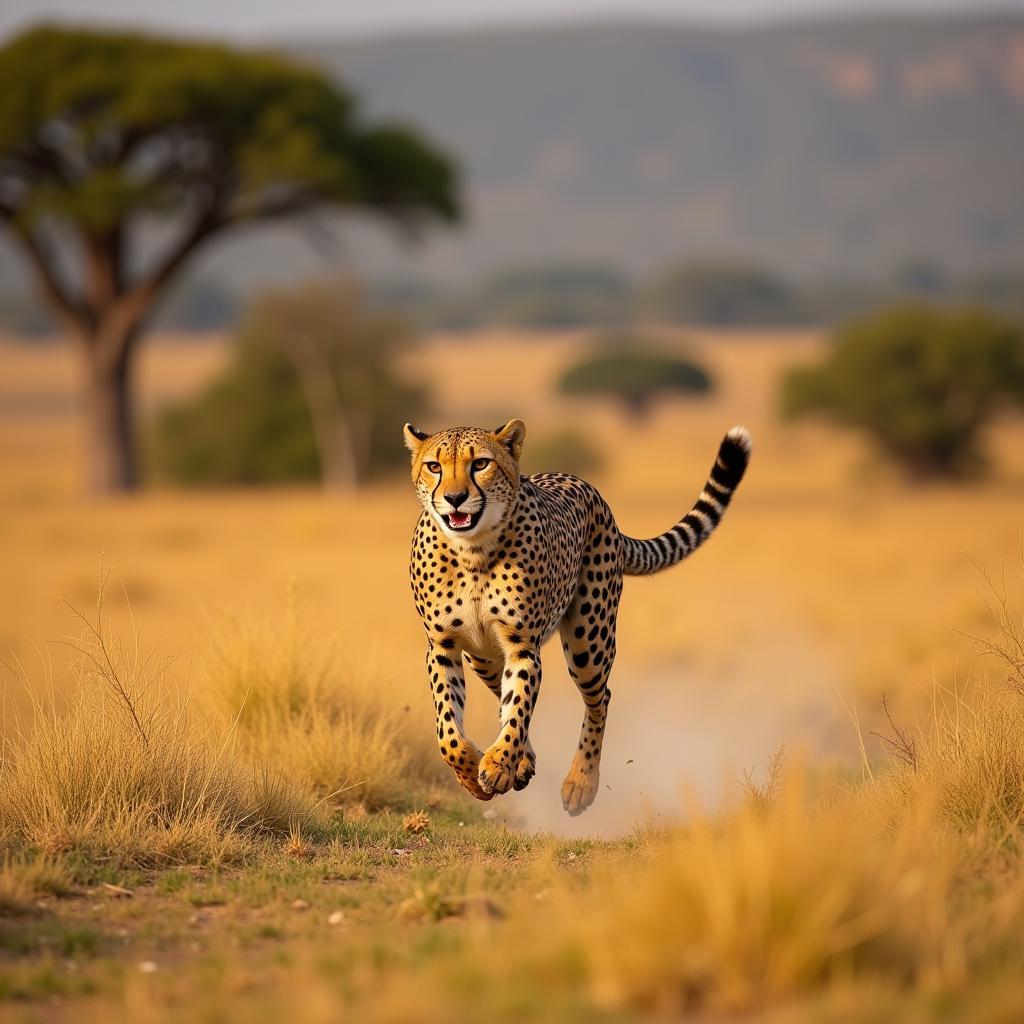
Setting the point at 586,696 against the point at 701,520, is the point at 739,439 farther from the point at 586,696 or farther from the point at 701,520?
the point at 586,696

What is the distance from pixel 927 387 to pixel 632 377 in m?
17.2

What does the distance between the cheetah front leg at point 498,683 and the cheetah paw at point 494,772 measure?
0.30 feet

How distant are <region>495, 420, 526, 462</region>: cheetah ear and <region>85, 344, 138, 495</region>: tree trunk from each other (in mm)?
20340

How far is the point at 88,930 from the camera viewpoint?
423cm

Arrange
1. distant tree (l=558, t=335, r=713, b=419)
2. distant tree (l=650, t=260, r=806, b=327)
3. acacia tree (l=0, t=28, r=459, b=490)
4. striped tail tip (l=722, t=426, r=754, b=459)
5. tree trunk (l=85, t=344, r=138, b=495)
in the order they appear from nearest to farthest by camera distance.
→ 1. striped tail tip (l=722, t=426, r=754, b=459)
2. acacia tree (l=0, t=28, r=459, b=490)
3. tree trunk (l=85, t=344, r=138, b=495)
4. distant tree (l=558, t=335, r=713, b=419)
5. distant tree (l=650, t=260, r=806, b=327)

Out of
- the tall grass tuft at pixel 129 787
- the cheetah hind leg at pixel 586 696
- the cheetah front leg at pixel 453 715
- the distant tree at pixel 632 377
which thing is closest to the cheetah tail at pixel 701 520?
the cheetah hind leg at pixel 586 696

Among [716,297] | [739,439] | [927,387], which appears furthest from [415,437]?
[716,297]

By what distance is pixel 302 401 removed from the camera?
30188 mm

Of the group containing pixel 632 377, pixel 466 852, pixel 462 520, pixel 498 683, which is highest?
pixel 462 520

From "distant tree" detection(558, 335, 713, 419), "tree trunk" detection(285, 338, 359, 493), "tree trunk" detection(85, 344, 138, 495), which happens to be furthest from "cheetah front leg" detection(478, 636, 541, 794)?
"distant tree" detection(558, 335, 713, 419)

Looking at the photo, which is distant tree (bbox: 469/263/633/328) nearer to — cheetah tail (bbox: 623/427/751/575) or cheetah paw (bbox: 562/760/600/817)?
cheetah tail (bbox: 623/427/751/575)

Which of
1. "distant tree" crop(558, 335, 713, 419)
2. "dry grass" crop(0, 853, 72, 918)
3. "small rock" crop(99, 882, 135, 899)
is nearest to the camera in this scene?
"dry grass" crop(0, 853, 72, 918)

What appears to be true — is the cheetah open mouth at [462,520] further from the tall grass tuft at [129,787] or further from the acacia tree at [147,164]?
the acacia tree at [147,164]

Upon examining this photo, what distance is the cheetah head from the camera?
17.6 ft
